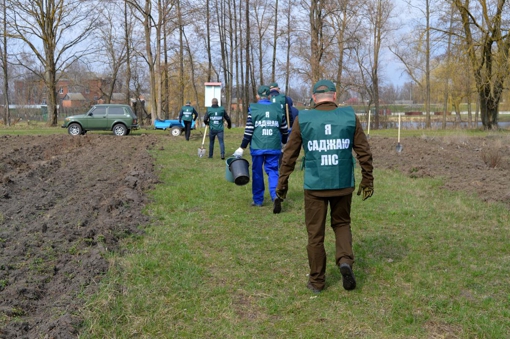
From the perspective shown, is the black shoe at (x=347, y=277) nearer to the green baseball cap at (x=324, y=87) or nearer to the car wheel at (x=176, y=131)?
the green baseball cap at (x=324, y=87)

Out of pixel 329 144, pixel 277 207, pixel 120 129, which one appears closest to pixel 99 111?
pixel 120 129

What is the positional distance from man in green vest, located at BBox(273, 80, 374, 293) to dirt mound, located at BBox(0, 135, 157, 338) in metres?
2.25

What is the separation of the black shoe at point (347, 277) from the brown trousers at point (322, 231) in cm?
6

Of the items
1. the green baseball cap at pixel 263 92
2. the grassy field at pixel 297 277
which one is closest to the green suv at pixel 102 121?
the grassy field at pixel 297 277

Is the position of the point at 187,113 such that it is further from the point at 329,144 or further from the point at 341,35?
the point at 341,35

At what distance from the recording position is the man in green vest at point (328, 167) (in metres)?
4.64

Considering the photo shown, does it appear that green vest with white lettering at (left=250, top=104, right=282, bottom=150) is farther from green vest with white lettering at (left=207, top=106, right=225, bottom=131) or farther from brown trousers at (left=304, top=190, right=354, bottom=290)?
green vest with white lettering at (left=207, top=106, right=225, bottom=131)

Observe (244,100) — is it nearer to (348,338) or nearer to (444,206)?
(444,206)

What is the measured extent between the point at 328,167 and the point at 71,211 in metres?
4.65

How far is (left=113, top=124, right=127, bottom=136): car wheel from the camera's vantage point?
25172mm

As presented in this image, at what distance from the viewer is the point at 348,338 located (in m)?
3.95

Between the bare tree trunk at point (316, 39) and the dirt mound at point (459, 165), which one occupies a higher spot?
the bare tree trunk at point (316, 39)

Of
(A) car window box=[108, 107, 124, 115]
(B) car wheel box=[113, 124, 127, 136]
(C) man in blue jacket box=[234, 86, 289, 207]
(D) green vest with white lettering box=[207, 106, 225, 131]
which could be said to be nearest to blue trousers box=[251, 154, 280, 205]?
(C) man in blue jacket box=[234, 86, 289, 207]

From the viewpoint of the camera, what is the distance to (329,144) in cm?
465
